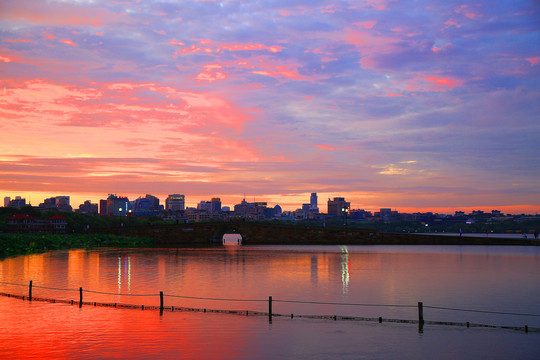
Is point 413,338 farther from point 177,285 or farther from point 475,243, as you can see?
point 475,243

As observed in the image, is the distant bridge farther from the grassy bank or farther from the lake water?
the lake water

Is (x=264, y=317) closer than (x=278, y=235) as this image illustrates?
Yes

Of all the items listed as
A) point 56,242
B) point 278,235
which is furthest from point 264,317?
point 278,235

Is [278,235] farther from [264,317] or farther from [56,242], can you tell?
[264,317]

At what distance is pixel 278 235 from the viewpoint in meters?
170

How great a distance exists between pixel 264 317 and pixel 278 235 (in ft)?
434

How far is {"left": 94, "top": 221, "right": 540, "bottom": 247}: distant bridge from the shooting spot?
161 metres

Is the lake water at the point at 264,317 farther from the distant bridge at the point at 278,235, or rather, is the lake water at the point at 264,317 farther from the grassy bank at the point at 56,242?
the distant bridge at the point at 278,235

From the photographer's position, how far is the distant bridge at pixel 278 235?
527 ft

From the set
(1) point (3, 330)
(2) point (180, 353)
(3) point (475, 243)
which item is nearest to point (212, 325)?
(2) point (180, 353)

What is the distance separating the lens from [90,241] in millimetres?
146750

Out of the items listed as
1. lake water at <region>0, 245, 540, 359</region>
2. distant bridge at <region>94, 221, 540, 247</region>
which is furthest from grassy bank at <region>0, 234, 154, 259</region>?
lake water at <region>0, 245, 540, 359</region>

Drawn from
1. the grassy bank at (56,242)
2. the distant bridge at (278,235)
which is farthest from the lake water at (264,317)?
the distant bridge at (278,235)

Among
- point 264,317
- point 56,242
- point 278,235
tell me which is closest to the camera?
point 264,317
